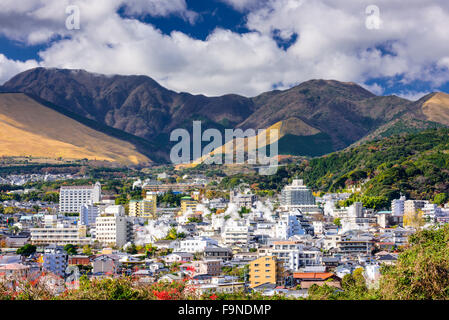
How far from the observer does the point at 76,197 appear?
206 ft

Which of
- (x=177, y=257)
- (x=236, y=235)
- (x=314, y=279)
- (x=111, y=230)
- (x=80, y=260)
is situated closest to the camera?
(x=314, y=279)

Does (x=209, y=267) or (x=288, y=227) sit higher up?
(x=288, y=227)

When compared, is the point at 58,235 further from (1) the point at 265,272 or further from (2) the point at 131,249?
(1) the point at 265,272

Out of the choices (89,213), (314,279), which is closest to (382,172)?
(89,213)

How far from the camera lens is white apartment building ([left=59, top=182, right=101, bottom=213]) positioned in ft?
201

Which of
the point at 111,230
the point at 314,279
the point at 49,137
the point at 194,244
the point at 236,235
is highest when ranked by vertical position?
the point at 49,137

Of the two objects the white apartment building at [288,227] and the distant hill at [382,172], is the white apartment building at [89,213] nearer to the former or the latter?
the white apartment building at [288,227]

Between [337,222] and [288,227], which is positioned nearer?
[288,227]

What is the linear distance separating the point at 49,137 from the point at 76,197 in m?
67.2

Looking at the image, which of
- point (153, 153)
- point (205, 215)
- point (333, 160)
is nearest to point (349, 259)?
point (205, 215)

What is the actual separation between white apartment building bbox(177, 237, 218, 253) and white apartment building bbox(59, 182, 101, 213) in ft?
84.2

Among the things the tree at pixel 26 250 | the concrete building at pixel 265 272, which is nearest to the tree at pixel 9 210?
the tree at pixel 26 250

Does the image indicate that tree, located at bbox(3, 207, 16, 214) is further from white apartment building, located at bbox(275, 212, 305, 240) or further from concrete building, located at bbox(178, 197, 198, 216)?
white apartment building, located at bbox(275, 212, 305, 240)
